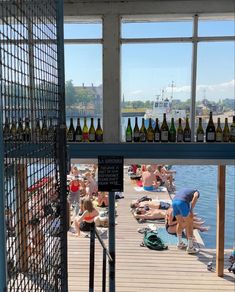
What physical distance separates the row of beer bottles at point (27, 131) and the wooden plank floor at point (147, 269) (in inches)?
152

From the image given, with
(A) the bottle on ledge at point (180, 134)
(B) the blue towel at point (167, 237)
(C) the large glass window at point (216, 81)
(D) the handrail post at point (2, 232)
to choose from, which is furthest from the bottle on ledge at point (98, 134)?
(D) the handrail post at point (2, 232)

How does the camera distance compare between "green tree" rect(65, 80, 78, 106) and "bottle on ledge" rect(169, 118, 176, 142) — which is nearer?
"bottle on ledge" rect(169, 118, 176, 142)

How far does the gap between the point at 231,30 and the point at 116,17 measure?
1318mm

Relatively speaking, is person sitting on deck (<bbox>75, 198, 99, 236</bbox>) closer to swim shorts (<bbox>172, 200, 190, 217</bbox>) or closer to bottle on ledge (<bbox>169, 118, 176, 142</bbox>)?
swim shorts (<bbox>172, 200, 190, 217</bbox>)

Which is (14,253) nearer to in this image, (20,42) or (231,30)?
(20,42)

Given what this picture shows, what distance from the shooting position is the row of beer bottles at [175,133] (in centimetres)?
439

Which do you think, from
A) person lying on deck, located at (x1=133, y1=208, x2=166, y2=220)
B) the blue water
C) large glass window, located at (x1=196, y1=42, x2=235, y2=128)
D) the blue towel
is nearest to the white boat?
large glass window, located at (x1=196, y1=42, x2=235, y2=128)

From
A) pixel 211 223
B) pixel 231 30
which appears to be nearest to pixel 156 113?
pixel 231 30

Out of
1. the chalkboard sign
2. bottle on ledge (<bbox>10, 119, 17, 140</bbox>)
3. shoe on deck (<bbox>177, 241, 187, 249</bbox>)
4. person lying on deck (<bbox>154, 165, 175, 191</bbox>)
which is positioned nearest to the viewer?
bottle on ledge (<bbox>10, 119, 17, 140</bbox>)

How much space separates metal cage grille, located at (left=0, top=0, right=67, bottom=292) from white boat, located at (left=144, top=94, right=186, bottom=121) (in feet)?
9.50

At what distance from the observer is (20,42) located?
113cm

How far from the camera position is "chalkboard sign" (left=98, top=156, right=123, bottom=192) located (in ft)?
13.3

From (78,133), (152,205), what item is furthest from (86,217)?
(78,133)

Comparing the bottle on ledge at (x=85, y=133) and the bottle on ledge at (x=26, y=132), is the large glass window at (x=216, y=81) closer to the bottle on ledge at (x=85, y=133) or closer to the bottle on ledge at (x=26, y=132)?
the bottle on ledge at (x=85, y=133)
